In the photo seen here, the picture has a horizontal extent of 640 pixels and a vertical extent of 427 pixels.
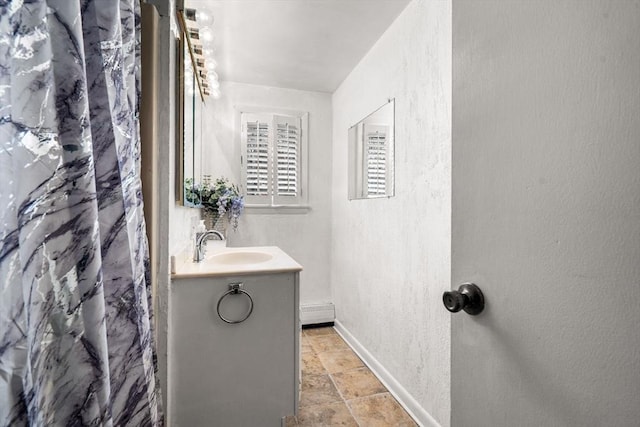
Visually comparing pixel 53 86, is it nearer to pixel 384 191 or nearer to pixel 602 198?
pixel 602 198

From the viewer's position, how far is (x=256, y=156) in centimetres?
288

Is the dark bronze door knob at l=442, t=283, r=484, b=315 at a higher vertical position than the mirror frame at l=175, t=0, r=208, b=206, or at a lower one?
lower

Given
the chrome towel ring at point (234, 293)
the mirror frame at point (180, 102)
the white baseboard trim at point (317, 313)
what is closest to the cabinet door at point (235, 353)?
the chrome towel ring at point (234, 293)

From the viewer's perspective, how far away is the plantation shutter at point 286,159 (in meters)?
2.93

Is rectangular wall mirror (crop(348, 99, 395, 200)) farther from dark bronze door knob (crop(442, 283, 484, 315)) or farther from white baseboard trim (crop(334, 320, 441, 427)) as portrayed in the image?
dark bronze door knob (crop(442, 283, 484, 315))

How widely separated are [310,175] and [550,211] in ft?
8.73

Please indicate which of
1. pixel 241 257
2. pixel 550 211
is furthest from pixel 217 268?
pixel 550 211

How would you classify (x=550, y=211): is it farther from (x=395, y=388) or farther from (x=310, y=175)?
(x=310, y=175)

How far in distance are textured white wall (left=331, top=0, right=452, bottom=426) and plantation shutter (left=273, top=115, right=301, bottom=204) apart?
70 centimetres

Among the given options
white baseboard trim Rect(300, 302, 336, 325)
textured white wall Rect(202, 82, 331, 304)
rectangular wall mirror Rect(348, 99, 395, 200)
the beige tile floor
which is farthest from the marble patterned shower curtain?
white baseboard trim Rect(300, 302, 336, 325)

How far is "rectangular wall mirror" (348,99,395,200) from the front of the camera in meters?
2.02

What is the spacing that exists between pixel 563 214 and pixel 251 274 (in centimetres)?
123

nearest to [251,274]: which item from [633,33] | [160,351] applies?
[160,351]

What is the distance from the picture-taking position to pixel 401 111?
1871 mm
